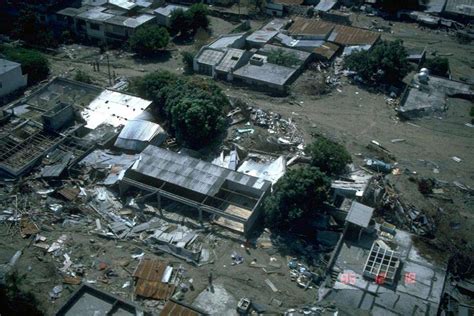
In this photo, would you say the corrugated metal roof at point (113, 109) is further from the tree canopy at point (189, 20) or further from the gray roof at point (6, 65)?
the tree canopy at point (189, 20)

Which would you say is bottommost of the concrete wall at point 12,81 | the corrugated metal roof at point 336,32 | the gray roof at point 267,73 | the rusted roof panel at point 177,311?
the rusted roof panel at point 177,311

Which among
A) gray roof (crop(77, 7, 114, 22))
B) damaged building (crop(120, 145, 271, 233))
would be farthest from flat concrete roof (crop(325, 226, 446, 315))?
gray roof (crop(77, 7, 114, 22))

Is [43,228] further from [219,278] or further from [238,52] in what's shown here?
[238,52]

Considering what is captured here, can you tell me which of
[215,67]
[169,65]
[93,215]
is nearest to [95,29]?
[169,65]

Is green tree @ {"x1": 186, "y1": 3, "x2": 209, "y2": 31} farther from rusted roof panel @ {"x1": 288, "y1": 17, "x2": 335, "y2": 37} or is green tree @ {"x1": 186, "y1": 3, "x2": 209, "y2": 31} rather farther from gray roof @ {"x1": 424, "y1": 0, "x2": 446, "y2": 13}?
gray roof @ {"x1": 424, "y1": 0, "x2": 446, "y2": 13}

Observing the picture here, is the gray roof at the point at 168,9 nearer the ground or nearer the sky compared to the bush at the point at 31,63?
nearer the sky

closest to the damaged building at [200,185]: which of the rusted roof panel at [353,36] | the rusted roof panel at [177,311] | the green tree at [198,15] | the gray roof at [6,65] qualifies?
the rusted roof panel at [177,311]
